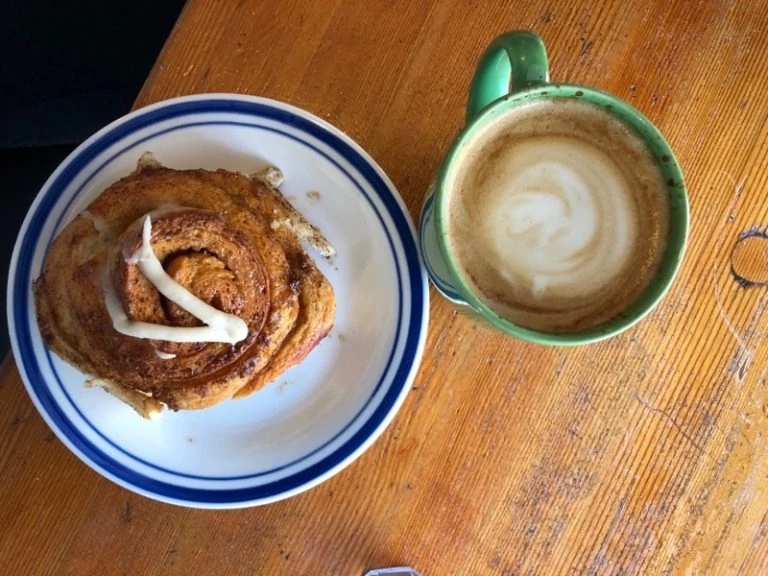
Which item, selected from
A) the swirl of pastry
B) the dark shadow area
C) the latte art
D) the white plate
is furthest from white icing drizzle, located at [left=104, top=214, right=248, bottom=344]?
the dark shadow area

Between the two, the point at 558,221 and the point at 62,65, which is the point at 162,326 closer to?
the point at 558,221

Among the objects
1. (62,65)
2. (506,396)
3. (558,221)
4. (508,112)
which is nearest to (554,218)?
(558,221)

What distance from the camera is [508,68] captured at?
75cm

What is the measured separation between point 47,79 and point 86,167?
20.8 inches

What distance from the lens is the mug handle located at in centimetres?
68

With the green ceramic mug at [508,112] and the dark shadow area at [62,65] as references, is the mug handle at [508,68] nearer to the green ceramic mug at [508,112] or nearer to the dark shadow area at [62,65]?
the green ceramic mug at [508,112]

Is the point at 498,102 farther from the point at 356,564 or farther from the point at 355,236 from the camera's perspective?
the point at 356,564

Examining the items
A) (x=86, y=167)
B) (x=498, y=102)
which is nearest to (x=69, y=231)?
(x=86, y=167)

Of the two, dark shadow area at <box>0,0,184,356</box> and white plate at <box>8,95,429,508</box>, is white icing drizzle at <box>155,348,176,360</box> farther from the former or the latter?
dark shadow area at <box>0,0,184,356</box>

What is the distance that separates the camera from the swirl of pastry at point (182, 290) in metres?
0.74

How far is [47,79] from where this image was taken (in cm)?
125

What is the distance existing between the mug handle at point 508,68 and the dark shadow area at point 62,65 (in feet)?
2.43

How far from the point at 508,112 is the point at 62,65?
93cm

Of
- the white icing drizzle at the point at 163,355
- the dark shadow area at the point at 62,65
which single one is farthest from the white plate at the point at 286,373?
the dark shadow area at the point at 62,65
